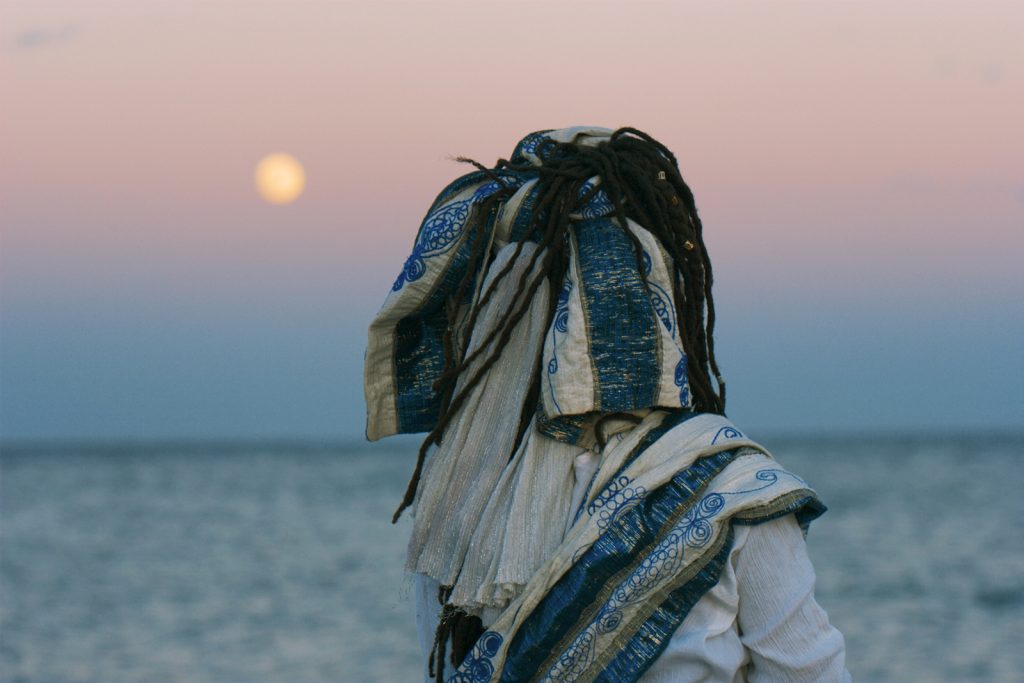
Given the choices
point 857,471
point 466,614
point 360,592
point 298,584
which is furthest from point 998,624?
point 857,471

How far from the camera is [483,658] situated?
6.58 feet

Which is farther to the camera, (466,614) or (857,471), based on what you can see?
(857,471)

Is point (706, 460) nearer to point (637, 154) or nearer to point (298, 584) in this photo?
point (637, 154)

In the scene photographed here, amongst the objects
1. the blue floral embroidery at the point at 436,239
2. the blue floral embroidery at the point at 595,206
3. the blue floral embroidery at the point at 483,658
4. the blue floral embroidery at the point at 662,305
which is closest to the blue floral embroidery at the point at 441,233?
the blue floral embroidery at the point at 436,239

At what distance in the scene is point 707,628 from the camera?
189 centimetres

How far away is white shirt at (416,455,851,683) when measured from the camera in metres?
1.88

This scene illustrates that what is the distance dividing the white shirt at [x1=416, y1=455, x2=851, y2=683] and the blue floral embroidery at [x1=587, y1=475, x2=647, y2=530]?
0.16 metres

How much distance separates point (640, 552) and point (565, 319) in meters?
0.37

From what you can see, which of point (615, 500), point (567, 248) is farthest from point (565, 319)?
point (615, 500)

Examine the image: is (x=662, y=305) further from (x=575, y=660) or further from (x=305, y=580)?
(x=305, y=580)

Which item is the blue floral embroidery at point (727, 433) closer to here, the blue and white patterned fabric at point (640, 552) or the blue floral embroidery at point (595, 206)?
the blue and white patterned fabric at point (640, 552)

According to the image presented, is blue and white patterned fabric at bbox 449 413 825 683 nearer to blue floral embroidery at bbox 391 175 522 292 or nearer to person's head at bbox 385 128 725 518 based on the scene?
person's head at bbox 385 128 725 518

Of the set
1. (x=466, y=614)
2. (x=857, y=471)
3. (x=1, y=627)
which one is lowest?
(x=857, y=471)

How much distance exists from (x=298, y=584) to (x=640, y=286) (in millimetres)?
14145
